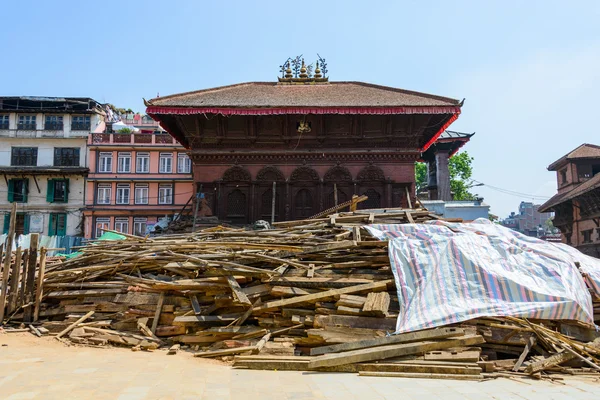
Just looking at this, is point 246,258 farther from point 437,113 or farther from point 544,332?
point 437,113

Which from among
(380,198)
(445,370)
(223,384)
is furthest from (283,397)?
(380,198)

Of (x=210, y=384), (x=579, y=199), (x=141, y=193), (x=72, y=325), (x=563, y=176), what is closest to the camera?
(x=210, y=384)

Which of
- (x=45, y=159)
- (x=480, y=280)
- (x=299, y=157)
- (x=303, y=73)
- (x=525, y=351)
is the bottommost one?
(x=525, y=351)

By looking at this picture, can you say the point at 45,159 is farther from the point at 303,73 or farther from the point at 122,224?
the point at 303,73

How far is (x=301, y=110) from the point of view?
736 inches

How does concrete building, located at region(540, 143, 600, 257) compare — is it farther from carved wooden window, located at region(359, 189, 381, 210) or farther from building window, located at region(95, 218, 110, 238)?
building window, located at region(95, 218, 110, 238)

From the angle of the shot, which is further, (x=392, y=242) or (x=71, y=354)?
(x=392, y=242)

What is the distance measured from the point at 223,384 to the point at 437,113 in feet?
48.7

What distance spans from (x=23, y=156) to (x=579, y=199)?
147ft

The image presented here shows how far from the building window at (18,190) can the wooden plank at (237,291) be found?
3797 cm

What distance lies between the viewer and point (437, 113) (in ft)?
60.7

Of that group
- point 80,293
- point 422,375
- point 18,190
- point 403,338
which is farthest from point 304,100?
point 18,190

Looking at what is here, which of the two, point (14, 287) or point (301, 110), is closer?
point (14, 287)

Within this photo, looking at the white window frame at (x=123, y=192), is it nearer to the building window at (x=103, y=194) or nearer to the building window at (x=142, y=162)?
the building window at (x=103, y=194)
